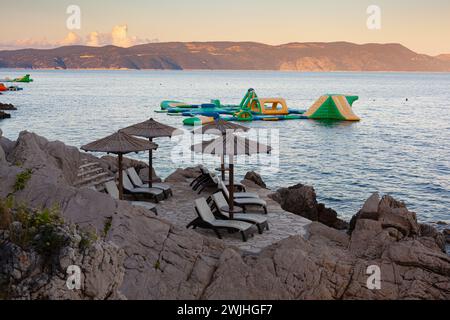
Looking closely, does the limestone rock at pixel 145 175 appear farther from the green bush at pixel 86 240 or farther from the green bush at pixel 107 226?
the green bush at pixel 86 240

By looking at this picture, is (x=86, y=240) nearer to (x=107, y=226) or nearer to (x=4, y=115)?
(x=107, y=226)

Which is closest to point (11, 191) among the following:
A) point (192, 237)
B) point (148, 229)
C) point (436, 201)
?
point (148, 229)

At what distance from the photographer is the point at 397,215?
41.7 ft

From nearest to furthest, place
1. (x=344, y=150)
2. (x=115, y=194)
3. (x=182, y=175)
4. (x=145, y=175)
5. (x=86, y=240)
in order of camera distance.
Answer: (x=86, y=240), (x=115, y=194), (x=145, y=175), (x=182, y=175), (x=344, y=150)

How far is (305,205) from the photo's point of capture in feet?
54.7

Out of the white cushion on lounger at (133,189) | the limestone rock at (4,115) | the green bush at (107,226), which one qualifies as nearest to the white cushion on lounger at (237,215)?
the white cushion on lounger at (133,189)

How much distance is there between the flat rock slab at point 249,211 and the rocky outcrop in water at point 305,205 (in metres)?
0.73

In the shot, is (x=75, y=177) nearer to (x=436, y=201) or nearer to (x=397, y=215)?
(x=397, y=215)

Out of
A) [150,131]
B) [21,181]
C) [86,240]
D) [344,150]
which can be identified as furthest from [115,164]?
[344,150]

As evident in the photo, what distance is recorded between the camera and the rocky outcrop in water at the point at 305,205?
1662 cm

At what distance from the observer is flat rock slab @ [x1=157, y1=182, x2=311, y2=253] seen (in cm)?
1136

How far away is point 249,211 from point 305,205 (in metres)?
3.18

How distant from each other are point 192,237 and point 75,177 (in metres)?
7.80
